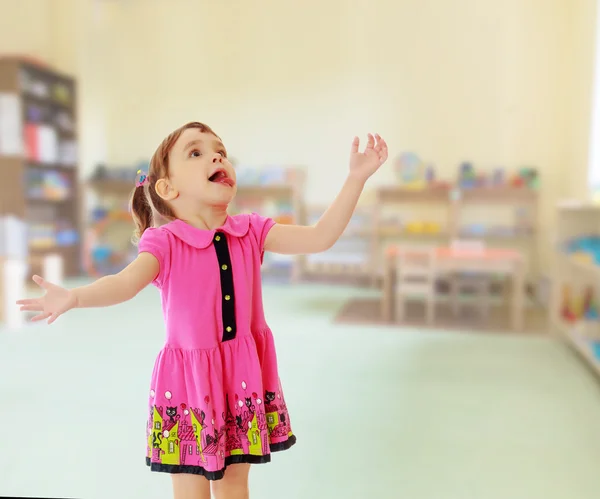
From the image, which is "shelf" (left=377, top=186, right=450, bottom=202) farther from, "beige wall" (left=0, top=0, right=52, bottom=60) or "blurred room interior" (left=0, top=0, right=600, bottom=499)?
"beige wall" (left=0, top=0, right=52, bottom=60)

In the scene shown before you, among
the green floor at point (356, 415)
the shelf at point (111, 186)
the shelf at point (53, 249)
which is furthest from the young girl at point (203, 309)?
the shelf at point (111, 186)

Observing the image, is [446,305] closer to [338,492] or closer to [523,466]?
[523,466]

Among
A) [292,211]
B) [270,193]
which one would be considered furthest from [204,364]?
[270,193]

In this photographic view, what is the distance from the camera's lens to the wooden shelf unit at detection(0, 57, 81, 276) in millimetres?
4492

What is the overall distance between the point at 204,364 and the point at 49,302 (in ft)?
0.87

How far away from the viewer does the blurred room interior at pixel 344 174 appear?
2.60m

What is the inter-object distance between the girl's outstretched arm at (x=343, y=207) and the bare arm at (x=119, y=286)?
0.84 ft

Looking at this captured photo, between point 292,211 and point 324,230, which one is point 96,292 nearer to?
point 324,230

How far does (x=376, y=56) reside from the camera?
4836 millimetres

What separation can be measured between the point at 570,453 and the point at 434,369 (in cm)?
90

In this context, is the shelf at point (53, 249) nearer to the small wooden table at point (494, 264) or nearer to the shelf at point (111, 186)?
the shelf at point (111, 186)

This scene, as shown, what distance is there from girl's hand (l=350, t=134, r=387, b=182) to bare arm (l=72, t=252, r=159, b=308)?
38 cm

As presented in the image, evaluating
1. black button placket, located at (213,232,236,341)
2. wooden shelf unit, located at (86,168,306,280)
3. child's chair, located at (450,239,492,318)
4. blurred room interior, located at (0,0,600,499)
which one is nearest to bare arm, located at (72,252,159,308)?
black button placket, located at (213,232,236,341)

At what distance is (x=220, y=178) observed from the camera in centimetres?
96
